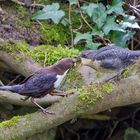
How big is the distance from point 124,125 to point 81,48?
0.75m

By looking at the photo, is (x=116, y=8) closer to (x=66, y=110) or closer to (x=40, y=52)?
(x=40, y=52)

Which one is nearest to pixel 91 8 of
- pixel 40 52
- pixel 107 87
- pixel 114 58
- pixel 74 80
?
pixel 40 52

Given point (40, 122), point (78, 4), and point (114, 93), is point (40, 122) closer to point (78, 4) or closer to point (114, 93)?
point (114, 93)

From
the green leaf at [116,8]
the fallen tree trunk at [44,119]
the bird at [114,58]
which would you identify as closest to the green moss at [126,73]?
the bird at [114,58]

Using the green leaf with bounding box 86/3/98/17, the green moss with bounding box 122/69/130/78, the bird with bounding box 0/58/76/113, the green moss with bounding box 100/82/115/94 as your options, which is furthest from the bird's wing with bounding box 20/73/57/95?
the green leaf with bounding box 86/3/98/17

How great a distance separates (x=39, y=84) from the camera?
8.13 feet

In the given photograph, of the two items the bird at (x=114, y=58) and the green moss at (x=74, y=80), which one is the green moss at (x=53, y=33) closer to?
the green moss at (x=74, y=80)

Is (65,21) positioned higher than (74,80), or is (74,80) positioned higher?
(65,21)

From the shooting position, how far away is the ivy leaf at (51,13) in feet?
11.9

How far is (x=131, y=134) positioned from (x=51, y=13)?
118cm

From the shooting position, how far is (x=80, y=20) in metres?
3.91

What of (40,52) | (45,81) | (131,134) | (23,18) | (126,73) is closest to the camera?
(45,81)

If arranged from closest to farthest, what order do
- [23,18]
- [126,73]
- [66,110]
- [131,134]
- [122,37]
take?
[66,110] → [126,73] → [131,134] → [122,37] → [23,18]

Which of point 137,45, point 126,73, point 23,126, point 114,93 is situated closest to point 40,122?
point 23,126
